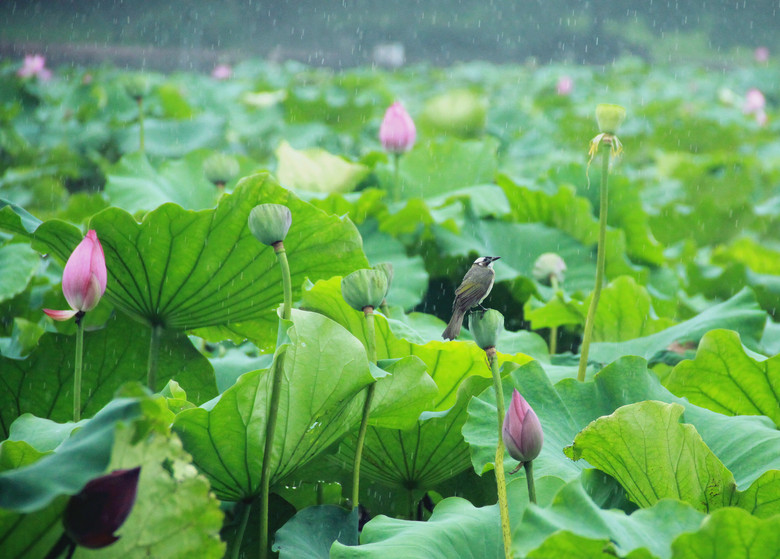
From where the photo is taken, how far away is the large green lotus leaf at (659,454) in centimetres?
65

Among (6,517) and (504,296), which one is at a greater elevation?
(6,517)

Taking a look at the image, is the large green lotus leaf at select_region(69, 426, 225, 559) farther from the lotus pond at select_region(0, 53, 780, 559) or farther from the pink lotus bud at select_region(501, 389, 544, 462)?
the pink lotus bud at select_region(501, 389, 544, 462)

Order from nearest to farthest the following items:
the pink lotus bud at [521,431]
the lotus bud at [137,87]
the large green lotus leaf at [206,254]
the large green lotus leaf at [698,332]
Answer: the pink lotus bud at [521,431] < the large green lotus leaf at [206,254] < the large green lotus leaf at [698,332] < the lotus bud at [137,87]

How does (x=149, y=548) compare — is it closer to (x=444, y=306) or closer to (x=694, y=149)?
(x=444, y=306)

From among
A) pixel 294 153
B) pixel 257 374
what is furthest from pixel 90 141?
pixel 257 374

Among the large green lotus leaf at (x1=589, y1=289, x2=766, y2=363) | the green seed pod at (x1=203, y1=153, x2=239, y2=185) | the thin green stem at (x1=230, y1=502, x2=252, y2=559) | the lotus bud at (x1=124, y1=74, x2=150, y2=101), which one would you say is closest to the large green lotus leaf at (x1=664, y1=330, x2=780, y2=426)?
the large green lotus leaf at (x1=589, y1=289, x2=766, y2=363)

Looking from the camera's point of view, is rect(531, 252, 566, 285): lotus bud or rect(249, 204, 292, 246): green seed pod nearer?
rect(249, 204, 292, 246): green seed pod

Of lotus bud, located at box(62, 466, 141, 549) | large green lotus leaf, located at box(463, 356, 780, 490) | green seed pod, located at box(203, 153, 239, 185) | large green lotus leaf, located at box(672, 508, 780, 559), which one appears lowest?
large green lotus leaf, located at box(463, 356, 780, 490)

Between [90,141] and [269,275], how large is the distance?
273 cm

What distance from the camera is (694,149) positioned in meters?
4.36

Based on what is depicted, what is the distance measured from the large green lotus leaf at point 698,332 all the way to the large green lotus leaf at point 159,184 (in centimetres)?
88

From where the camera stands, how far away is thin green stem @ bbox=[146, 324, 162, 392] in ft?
3.13

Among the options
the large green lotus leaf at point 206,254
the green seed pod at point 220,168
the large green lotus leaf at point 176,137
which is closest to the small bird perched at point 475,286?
the large green lotus leaf at point 206,254

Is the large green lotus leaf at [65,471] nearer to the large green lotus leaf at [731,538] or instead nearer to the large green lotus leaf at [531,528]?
the large green lotus leaf at [531,528]
